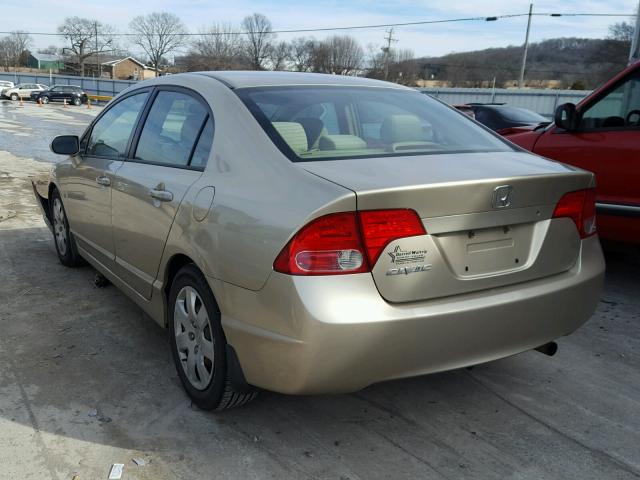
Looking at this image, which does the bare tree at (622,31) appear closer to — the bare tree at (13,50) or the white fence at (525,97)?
the white fence at (525,97)

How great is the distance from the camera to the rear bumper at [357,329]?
218cm

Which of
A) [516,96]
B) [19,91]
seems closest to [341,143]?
[516,96]

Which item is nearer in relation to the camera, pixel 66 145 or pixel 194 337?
pixel 194 337

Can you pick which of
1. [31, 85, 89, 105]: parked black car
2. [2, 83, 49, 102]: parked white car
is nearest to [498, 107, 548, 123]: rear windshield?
[31, 85, 89, 105]: parked black car

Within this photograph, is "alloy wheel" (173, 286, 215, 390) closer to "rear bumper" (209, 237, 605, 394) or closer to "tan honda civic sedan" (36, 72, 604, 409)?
"tan honda civic sedan" (36, 72, 604, 409)

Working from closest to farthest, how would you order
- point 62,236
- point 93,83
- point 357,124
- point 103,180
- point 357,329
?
point 357,329 < point 357,124 < point 103,180 < point 62,236 < point 93,83

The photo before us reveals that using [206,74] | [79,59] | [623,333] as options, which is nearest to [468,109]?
[623,333]

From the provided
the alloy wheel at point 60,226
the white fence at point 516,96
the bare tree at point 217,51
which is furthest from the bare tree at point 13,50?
the alloy wheel at point 60,226

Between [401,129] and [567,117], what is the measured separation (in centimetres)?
236

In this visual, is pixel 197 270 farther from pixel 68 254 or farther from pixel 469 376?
pixel 68 254

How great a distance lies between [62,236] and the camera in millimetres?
5070

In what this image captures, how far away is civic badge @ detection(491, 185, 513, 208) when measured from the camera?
241 centimetres

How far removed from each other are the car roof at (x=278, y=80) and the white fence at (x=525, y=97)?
21.9 meters

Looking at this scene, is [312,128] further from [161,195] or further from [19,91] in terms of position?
[19,91]
